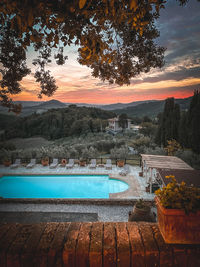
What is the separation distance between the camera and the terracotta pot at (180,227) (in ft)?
4.76

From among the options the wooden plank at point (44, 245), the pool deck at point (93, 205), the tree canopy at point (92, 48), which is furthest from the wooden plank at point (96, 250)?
the pool deck at point (93, 205)

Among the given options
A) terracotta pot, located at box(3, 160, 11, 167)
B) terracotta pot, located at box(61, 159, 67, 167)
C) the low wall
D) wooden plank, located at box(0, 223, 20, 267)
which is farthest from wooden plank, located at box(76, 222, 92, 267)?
terracotta pot, located at box(3, 160, 11, 167)

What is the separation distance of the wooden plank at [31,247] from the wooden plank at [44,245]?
3cm

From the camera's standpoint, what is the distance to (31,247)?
4.63 ft

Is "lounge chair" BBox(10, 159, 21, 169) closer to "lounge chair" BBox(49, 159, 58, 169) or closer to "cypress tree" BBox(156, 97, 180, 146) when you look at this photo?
"lounge chair" BBox(49, 159, 58, 169)

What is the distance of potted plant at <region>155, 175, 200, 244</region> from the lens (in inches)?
57.2

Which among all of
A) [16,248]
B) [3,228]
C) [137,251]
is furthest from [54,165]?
[137,251]

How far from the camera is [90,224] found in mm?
1779

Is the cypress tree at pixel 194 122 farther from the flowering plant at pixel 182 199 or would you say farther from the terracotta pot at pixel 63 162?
the flowering plant at pixel 182 199

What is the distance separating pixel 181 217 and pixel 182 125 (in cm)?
1604

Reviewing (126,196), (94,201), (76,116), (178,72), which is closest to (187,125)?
(178,72)

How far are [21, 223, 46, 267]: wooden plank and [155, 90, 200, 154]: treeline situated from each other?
14.5 m

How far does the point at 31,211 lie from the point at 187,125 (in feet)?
48.2

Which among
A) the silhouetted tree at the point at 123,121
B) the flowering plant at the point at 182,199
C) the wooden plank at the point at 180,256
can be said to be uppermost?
the silhouetted tree at the point at 123,121
